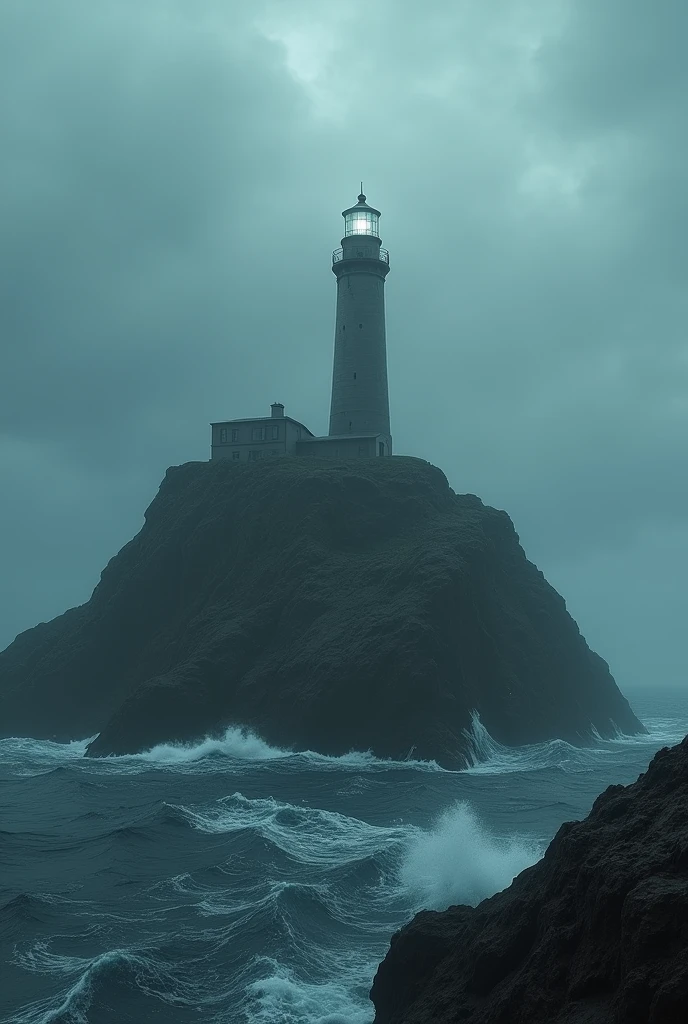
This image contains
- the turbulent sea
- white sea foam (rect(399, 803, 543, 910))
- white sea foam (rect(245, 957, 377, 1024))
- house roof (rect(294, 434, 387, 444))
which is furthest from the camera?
house roof (rect(294, 434, 387, 444))

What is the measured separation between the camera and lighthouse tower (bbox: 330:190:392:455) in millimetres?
65312

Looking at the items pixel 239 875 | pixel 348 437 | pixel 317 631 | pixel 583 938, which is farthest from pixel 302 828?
pixel 348 437

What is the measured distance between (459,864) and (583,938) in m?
11.6

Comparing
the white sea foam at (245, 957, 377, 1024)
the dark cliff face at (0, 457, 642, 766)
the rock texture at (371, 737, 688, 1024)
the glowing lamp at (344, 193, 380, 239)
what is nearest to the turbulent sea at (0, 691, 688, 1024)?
the white sea foam at (245, 957, 377, 1024)

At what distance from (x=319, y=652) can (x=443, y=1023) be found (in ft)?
116

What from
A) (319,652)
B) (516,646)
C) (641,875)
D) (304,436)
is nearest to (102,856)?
(641,875)

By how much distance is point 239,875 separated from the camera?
64.1 feet

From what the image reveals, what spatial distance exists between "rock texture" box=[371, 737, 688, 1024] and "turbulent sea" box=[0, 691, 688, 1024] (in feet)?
9.05

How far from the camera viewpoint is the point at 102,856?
857 inches

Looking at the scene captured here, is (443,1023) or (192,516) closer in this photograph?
(443,1023)

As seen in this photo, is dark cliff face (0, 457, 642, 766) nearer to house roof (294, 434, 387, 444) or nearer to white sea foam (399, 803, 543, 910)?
house roof (294, 434, 387, 444)

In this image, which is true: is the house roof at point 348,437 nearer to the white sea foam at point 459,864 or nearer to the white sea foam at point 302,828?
the white sea foam at point 302,828

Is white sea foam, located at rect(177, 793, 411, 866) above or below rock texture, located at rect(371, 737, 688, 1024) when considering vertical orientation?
below

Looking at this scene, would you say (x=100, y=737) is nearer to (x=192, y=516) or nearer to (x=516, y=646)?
(x=192, y=516)
